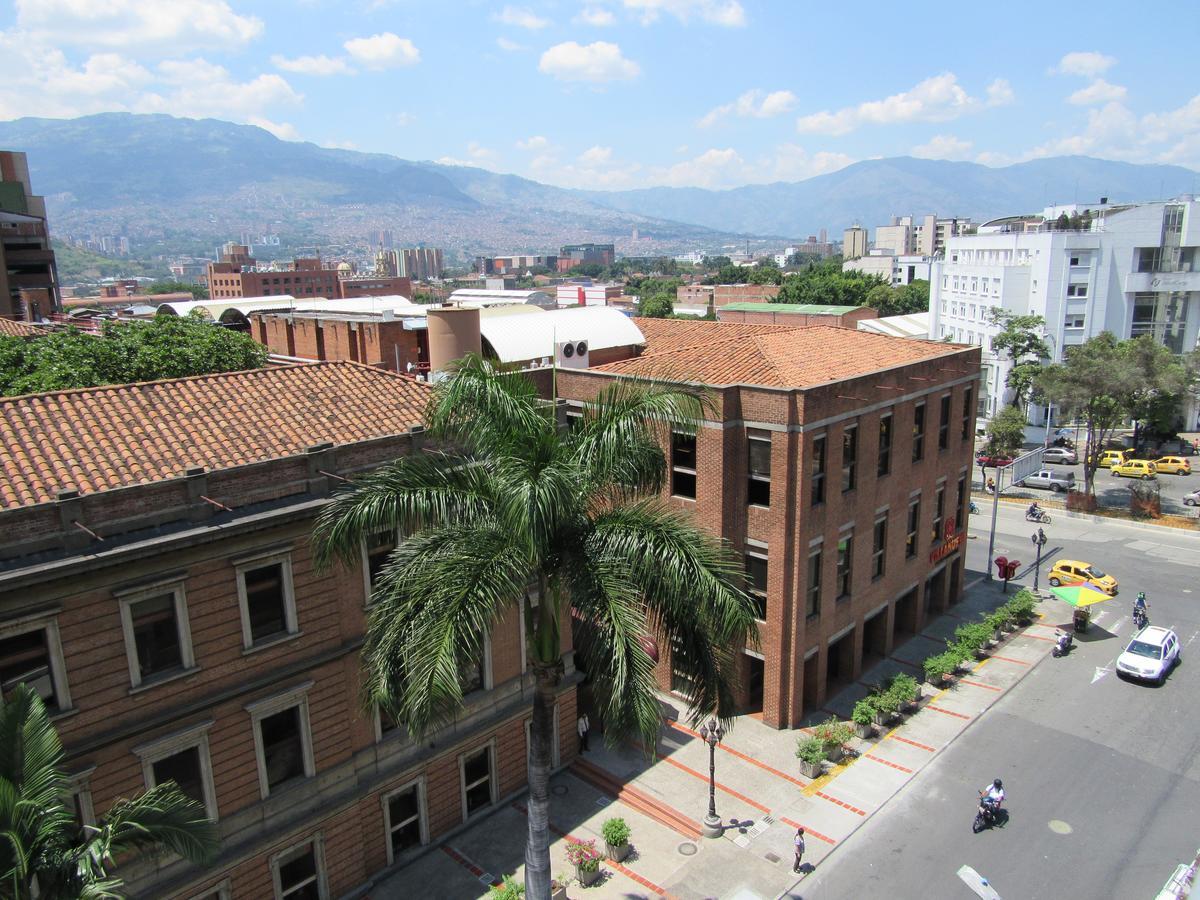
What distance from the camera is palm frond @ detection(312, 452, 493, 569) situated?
538 inches

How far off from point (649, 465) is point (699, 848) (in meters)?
12.6

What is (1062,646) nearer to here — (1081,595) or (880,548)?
(1081,595)

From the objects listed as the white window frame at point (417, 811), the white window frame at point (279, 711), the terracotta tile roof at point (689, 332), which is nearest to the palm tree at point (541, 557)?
the white window frame at point (279, 711)

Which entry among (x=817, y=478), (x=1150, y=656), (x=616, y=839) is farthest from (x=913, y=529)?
(x=616, y=839)

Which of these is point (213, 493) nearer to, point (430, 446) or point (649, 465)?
point (430, 446)

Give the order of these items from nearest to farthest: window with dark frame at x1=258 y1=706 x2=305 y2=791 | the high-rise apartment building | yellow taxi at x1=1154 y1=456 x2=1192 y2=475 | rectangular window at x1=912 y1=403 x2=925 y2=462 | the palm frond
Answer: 1. the palm frond
2. window with dark frame at x1=258 y1=706 x2=305 y2=791
3. rectangular window at x1=912 y1=403 x2=925 y2=462
4. yellow taxi at x1=1154 y1=456 x2=1192 y2=475
5. the high-rise apartment building

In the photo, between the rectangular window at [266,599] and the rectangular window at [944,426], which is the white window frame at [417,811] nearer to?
the rectangular window at [266,599]

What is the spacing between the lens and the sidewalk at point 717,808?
20.2 m

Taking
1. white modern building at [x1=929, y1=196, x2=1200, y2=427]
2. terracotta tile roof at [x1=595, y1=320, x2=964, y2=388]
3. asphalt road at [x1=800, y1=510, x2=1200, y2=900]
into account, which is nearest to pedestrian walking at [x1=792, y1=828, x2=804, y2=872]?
asphalt road at [x1=800, y1=510, x2=1200, y2=900]

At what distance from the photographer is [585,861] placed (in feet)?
64.3

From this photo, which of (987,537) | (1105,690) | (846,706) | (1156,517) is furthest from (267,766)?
(1156,517)

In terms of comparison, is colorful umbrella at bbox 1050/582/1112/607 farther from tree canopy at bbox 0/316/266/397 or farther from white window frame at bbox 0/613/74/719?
tree canopy at bbox 0/316/266/397

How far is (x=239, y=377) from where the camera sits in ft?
68.2

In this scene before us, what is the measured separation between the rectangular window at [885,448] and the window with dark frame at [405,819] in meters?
19.2
